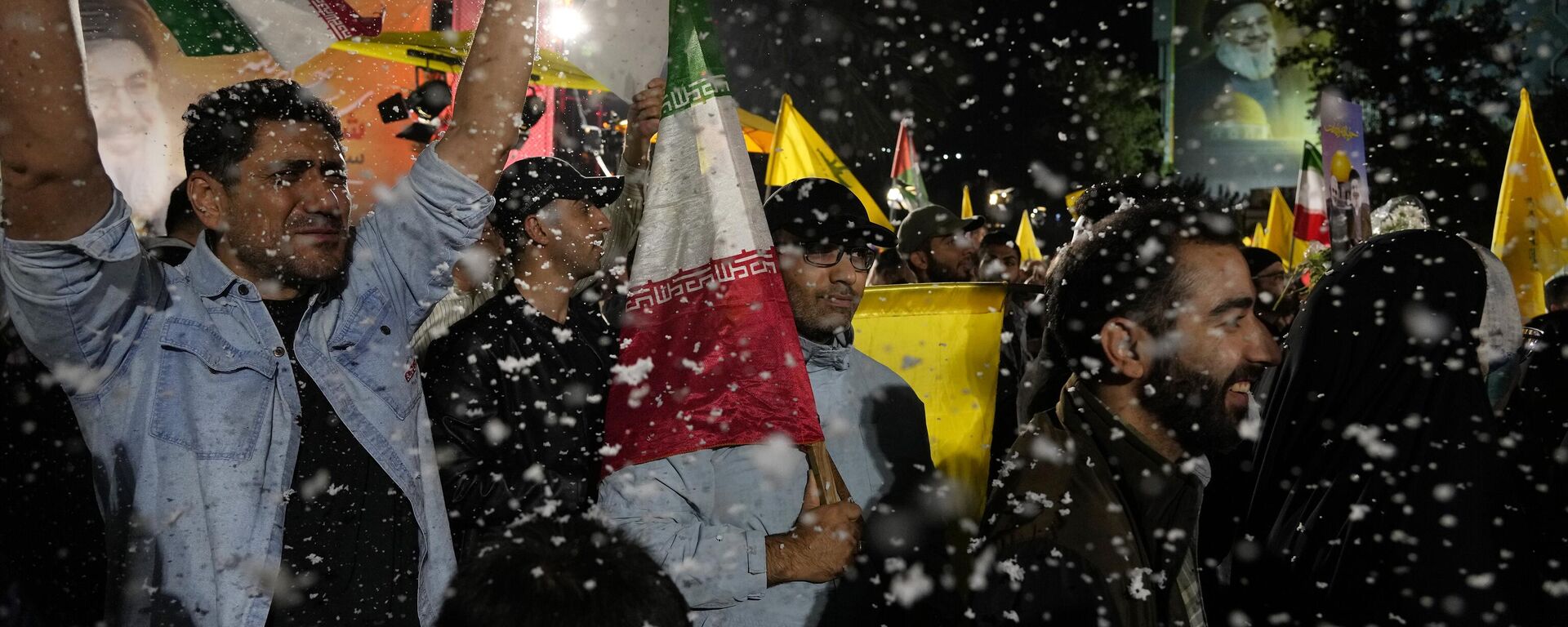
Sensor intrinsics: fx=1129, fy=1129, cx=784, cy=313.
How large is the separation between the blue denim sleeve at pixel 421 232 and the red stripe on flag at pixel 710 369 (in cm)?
54

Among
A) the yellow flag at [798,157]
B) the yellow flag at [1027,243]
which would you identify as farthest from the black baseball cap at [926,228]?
the yellow flag at [1027,243]

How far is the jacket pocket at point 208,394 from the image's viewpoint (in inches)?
91.6

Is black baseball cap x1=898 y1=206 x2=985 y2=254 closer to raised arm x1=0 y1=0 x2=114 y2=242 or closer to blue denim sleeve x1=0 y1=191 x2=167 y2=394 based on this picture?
blue denim sleeve x1=0 y1=191 x2=167 y2=394

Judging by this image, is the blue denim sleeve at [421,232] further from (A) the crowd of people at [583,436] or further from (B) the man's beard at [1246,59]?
(B) the man's beard at [1246,59]

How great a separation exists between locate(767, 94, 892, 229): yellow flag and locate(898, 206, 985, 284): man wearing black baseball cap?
267mm

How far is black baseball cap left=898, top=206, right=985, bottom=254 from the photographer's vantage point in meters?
7.53

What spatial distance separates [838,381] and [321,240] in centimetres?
159

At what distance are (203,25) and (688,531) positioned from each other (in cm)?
196

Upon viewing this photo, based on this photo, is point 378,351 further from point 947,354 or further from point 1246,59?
point 1246,59

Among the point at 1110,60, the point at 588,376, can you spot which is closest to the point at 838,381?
the point at 588,376

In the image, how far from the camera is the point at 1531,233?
780 centimetres

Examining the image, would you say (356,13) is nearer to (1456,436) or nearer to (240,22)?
(240,22)

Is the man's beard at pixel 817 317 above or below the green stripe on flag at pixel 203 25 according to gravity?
below

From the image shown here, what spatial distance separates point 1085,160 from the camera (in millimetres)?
44562
